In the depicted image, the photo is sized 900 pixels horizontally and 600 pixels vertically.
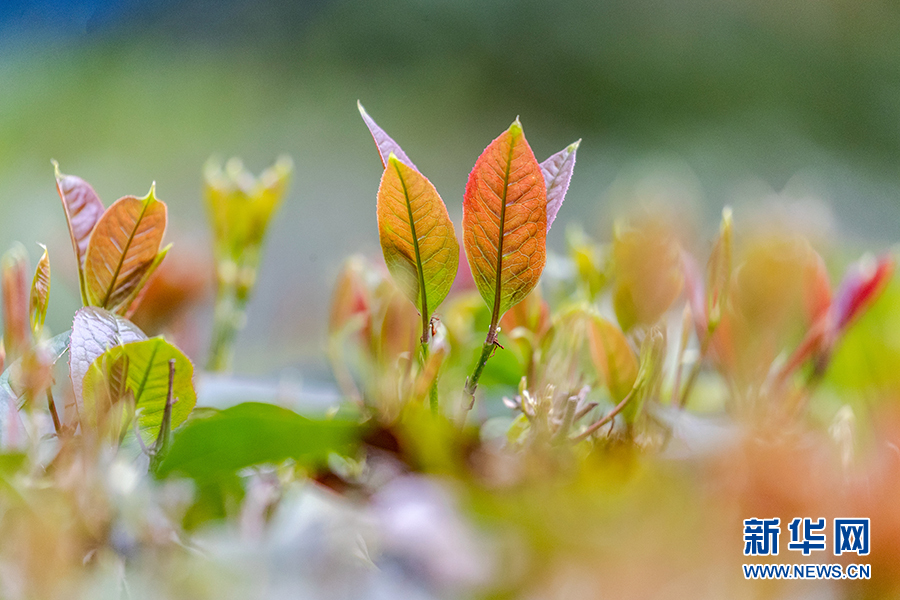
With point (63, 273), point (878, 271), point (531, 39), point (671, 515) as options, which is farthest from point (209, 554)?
point (531, 39)

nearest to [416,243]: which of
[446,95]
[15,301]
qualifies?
[15,301]

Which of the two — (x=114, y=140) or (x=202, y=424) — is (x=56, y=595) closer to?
(x=202, y=424)

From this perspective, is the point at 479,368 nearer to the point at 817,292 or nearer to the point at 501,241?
the point at 501,241

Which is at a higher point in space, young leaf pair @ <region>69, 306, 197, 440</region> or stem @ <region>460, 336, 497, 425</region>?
stem @ <region>460, 336, 497, 425</region>

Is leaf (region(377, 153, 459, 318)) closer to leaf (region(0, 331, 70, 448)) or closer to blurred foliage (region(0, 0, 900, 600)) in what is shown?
blurred foliage (region(0, 0, 900, 600))

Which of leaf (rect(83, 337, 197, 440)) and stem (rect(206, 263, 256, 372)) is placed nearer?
leaf (rect(83, 337, 197, 440))

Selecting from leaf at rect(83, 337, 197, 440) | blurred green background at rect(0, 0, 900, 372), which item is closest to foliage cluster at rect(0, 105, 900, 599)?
leaf at rect(83, 337, 197, 440)

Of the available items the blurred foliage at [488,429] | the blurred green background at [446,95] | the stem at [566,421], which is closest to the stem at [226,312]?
the blurred foliage at [488,429]

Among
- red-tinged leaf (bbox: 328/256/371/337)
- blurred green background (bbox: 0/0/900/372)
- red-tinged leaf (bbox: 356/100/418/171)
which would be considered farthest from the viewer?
blurred green background (bbox: 0/0/900/372)
